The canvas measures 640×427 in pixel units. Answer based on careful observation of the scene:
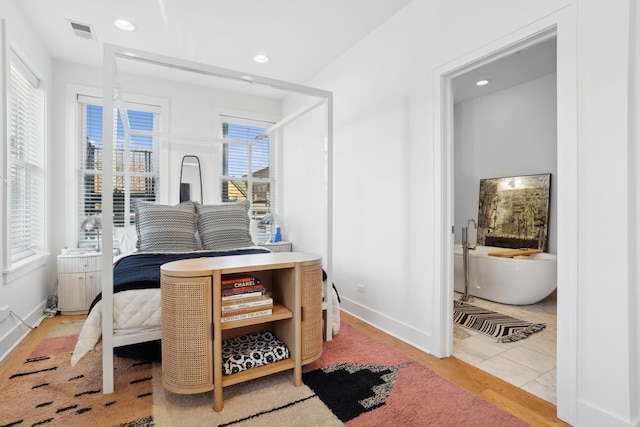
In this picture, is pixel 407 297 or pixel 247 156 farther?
pixel 247 156

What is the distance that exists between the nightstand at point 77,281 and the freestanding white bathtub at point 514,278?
410 cm

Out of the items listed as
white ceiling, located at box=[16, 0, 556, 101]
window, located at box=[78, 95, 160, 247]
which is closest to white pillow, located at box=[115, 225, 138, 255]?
window, located at box=[78, 95, 160, 247]

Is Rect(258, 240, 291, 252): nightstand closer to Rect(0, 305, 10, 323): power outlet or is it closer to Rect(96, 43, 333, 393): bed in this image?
Rect(96, 43, 333, 393): bed

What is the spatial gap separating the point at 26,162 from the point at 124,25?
4.92ft

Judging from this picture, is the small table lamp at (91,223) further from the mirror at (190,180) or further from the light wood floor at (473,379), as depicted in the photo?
the light wood floor at (473,379)

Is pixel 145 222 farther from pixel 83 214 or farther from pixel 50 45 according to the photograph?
pixel 50 45

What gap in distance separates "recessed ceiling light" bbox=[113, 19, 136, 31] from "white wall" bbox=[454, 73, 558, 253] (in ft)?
13.7

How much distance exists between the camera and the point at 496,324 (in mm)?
2984
